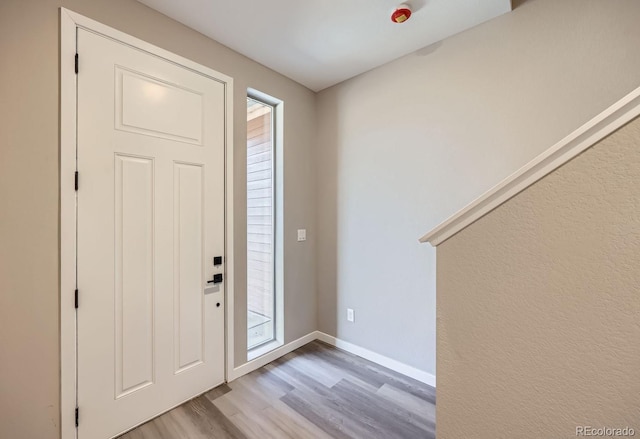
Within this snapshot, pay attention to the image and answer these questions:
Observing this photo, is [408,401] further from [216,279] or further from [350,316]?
[216,279]

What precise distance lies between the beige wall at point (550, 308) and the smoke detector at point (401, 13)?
1459 mm

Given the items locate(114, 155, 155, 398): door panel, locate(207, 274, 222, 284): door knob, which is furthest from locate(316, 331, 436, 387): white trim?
locate(114, 155, 155, 398): door panel

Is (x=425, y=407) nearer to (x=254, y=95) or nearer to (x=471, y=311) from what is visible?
(x=471, y=311)

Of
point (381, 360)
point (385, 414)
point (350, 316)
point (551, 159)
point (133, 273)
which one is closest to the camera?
point (551, 159)

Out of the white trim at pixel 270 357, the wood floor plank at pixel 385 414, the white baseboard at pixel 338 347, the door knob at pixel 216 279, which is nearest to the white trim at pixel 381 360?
the white baseboard at pixel 338 347

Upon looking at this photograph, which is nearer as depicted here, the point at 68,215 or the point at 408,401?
the point at 68,215

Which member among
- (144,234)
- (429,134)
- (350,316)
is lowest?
(350,316)

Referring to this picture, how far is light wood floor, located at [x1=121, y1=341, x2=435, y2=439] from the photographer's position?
1.62m

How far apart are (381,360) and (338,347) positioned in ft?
1.56

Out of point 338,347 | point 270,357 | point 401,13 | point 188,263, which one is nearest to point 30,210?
point 188,263

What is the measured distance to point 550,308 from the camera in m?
0.79

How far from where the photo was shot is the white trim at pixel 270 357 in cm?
215

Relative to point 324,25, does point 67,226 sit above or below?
below

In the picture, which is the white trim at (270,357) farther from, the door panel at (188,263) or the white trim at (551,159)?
the white trim at (551,159)
